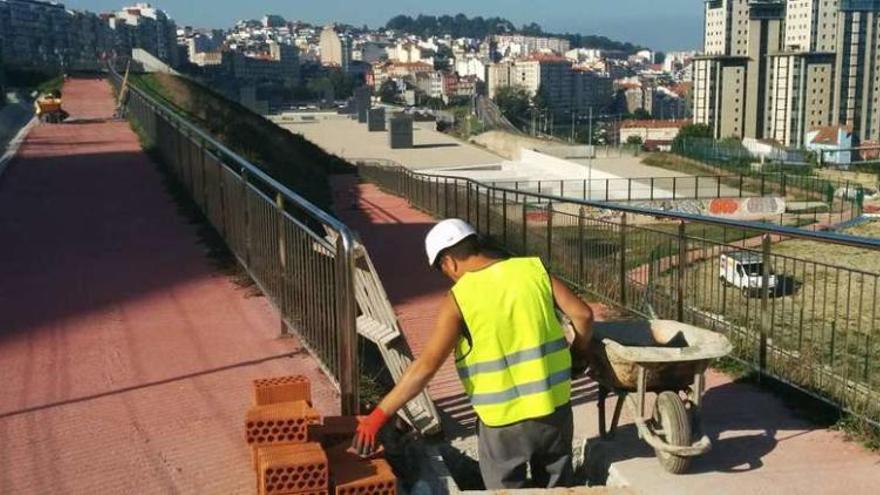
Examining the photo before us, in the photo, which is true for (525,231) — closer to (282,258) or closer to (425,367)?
(282,258)

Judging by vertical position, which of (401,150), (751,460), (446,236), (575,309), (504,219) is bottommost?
(401,150)

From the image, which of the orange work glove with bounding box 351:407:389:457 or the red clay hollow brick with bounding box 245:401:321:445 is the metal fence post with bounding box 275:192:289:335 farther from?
the orange work glove with bounding box 351:407:389:457

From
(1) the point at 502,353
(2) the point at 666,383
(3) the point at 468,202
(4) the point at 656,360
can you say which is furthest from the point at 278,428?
(3) the point at 468,202

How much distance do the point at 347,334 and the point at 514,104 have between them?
597 feet

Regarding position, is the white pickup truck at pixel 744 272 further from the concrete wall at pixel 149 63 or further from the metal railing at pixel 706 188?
the concrete wall at pixel 149 63

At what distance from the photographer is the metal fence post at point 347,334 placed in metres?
5.14

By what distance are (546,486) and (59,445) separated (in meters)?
2.59

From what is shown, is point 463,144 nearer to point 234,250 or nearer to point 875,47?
point 234,250

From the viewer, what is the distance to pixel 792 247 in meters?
19.4

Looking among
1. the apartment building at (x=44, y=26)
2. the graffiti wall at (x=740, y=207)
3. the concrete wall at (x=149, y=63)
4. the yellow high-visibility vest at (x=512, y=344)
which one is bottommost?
the graffiti wall at (x=740, y=207)

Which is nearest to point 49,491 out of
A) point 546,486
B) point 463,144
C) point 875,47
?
point 546,486

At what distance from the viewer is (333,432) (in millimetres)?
4602

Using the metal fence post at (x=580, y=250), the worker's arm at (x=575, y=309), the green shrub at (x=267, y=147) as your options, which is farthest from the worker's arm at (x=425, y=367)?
the green shrub at (x=267, y=147)

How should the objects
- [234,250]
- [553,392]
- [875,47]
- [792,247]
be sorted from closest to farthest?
1. [553,392]
2. [234,250]
3. [792,247]
4. [875,47]
